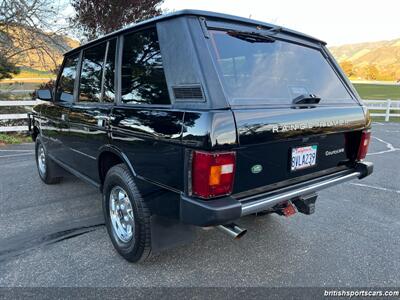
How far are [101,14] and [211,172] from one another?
40.5 feet

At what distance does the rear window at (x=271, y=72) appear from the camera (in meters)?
2.42

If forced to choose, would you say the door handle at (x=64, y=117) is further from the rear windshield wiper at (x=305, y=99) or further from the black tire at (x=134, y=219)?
the rear windshield wiper at (x=305, y=99)

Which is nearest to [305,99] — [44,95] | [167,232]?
[167,232]

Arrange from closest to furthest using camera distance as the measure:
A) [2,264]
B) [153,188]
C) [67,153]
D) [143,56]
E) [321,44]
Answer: [153,188] < [143,56] < [2,264] < [321,44] < [67,153]

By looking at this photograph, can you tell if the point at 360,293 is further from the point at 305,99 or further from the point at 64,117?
the point at 64,117

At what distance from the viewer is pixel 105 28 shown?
12.6m

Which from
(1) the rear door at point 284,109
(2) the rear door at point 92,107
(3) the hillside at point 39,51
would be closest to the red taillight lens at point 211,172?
(1) the rear door at point 284,109

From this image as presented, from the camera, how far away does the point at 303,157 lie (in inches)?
107

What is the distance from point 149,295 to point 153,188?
0.82 m

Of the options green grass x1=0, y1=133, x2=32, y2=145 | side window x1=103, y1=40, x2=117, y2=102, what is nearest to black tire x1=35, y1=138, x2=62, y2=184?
side window x1=103, y1=40, x2=117, y2=102

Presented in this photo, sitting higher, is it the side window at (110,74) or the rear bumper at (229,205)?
the side window at (110,74)

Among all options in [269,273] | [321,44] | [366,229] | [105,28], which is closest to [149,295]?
[269,273]

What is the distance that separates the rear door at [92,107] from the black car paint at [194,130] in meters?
0.05

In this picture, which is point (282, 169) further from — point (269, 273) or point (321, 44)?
point (321, 44)
